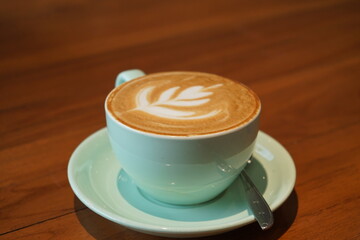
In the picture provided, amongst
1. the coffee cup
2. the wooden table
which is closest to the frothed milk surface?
the coffee cup

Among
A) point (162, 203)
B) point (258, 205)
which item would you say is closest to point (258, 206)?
point (258, 205)

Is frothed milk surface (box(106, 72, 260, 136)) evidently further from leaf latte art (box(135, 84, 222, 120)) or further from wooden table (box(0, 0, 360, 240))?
wooden table (box(0, 0, 360, 240))

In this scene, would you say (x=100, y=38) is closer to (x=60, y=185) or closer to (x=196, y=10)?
(x=196, y=10)

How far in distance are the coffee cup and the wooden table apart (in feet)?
0.21

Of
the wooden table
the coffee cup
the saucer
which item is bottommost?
the wooden table

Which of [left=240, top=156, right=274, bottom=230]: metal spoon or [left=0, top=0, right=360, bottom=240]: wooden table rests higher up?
[left=240, top=156, right=274, bottom=230]: metal spoon

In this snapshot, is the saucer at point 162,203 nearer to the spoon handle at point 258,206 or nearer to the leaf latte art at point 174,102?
the spoon handle at point 258,206

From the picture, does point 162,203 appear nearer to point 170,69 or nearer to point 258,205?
point 258,205

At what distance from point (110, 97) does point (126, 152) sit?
0.27ft

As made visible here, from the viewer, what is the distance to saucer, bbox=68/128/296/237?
0.47 metres

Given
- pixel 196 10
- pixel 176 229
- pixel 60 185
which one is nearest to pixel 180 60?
pixel 196 10

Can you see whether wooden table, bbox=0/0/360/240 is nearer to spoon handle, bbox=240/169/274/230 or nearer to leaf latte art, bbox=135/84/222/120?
spoon handle, bbox=240/169/274/230

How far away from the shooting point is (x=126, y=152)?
0.51 metres

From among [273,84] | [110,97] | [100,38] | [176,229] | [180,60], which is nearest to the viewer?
[176,229]
